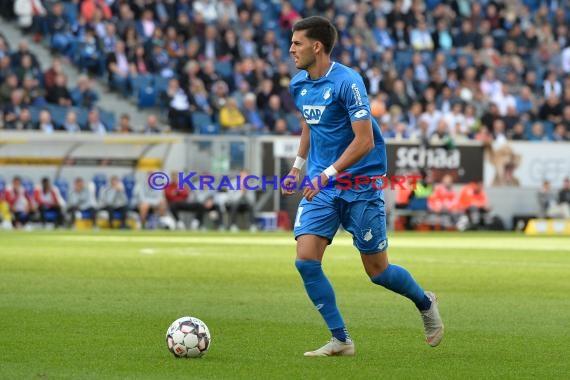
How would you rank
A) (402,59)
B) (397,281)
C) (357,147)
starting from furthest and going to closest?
1. (402,59)
2. (397,281)
3. (357,147)

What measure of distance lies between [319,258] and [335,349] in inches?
24.2

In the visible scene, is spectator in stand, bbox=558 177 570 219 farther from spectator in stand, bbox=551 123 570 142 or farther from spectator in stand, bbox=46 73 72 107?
spectator in stand, bbox=46 73 72 107

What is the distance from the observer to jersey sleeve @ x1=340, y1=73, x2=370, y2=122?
8836 mm

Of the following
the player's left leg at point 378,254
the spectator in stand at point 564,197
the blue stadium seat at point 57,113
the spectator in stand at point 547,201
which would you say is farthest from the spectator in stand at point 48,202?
the player's left leg at point 378,254

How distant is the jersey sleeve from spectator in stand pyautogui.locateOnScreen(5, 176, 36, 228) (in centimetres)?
2233

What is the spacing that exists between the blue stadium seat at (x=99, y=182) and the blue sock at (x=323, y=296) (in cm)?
2306

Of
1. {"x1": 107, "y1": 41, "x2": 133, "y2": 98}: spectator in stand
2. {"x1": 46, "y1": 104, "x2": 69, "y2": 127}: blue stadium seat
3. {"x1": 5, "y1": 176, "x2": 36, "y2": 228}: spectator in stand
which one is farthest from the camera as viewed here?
{"x1": 107, "y1": 41, "x2": 133, "y2": 98}: spectator in stand

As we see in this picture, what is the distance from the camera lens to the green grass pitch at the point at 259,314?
8227 mm

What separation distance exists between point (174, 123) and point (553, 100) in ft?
39.8

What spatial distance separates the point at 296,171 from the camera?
9289 millimetres

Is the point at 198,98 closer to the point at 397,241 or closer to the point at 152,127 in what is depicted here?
Result: the point at 152,127

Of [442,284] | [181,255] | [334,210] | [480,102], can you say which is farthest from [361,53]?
[334,210]

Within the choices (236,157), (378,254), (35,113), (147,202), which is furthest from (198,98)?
(378,254)

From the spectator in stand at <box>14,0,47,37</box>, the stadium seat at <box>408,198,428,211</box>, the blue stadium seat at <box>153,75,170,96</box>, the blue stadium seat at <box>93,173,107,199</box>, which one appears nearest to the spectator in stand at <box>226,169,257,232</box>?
the blue stadium seat at <box>93,173,107,199</box>
